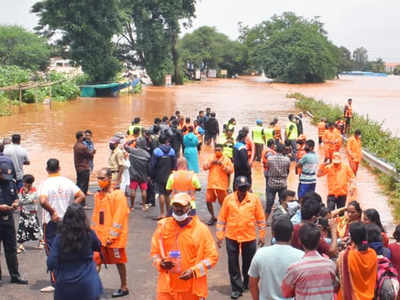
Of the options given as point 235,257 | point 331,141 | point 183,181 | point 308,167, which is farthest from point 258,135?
point 235,257

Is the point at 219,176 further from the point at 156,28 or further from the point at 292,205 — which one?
the point at 156,28

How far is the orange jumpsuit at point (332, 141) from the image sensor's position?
45.2ft

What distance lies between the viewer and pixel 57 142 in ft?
63.0

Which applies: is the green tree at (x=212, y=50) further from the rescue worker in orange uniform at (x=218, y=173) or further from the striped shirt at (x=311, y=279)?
the striped shirt at (x=311, y=279)

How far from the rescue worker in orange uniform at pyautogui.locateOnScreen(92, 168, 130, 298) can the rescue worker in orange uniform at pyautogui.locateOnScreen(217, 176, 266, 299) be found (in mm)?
1136

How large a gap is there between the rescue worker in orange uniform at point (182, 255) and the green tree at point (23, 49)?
52421mm

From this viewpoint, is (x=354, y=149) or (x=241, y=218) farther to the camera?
(x=354, y=149)

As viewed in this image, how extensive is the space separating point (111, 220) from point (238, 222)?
1.48 metres

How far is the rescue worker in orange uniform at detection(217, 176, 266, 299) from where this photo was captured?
236 inches

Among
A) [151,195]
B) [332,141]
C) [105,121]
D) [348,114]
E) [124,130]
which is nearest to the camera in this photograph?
[151,195]

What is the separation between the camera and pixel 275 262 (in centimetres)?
426

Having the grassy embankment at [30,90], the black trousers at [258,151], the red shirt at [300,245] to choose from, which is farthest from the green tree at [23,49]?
the red shirt at [300,245]

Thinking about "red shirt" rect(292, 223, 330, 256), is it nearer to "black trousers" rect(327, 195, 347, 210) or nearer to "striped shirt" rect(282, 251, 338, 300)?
"striped shirt" rect(282, 251, 338, 300)

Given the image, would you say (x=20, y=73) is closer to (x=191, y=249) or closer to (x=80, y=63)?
(x=80, y=63)
